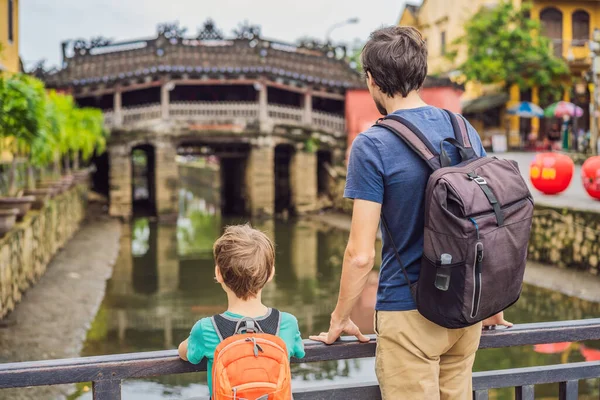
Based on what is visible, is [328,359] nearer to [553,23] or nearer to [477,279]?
[477,279]

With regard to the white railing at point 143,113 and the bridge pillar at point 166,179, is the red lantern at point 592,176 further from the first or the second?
the white railing at point 143,113

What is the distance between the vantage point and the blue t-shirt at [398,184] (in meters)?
2.28

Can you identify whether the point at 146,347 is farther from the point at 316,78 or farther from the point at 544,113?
the point at 544,113

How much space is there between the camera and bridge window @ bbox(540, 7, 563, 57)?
29203 millimetres

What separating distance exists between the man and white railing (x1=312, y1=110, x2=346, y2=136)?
951 inches

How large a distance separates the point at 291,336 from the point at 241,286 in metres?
0.23

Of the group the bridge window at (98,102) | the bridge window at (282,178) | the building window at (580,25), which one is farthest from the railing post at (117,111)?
Answer: the building window at (580,25)

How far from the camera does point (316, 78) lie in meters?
26.2

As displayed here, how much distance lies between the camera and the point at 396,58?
230 centimetres

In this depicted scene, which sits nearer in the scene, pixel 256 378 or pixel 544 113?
pixel 256 378

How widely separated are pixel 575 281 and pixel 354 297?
1071cm

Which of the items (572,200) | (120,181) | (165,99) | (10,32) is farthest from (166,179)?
(572,200)

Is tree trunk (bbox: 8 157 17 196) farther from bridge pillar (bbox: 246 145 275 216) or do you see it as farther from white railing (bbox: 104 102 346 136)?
bridge pillar (bbox: 246 145 275 216)

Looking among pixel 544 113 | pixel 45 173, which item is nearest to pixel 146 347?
pixel 45 173
